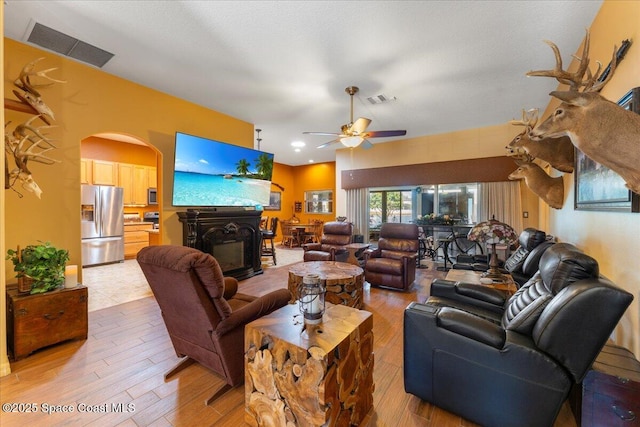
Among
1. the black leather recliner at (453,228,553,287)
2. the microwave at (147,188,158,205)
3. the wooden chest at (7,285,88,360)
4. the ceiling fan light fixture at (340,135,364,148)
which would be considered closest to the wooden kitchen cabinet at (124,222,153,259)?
the microwave at (147,188,158,205)

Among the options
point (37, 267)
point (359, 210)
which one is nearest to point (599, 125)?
point (37, 267)

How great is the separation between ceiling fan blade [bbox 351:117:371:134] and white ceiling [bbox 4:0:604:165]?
53 cm

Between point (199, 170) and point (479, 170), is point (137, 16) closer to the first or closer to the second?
point (199, 170)

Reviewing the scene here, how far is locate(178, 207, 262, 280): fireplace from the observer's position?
14.0ft

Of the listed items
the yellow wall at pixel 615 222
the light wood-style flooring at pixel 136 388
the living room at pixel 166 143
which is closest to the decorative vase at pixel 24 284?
the living room at pixel 166 143

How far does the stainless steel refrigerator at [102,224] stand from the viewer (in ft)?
18.5

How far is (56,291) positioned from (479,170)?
23.1 feet

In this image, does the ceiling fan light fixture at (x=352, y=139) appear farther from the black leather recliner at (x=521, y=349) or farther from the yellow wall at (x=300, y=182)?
the yellow wall at (x=300, y=182)

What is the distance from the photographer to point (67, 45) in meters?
2.90

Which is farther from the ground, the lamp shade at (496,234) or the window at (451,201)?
the window at (451,201)

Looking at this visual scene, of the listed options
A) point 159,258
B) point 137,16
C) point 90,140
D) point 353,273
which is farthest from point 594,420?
point 90,140

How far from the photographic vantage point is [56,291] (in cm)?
248

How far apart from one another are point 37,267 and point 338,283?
293cm

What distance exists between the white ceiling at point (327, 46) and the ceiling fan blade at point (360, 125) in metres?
0.53
